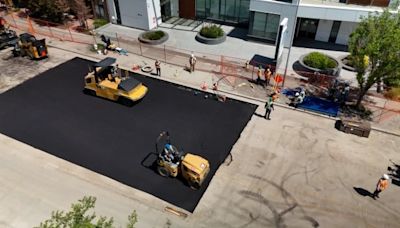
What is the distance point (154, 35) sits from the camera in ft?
97.0

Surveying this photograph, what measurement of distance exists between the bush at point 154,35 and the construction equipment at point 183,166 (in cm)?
1587

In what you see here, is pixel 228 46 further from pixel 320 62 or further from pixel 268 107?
pixel 268 107

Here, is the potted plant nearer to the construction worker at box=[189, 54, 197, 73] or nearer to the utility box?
the construction worker at box=[189, 54, 197, 73]

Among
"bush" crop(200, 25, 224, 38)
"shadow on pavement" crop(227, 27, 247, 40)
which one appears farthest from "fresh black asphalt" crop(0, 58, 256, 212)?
"shadow on pavement" crop(227, 27, 247, 40)

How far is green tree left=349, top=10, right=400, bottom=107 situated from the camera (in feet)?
59.7

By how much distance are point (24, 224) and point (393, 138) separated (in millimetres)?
20155

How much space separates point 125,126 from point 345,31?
21197 mm

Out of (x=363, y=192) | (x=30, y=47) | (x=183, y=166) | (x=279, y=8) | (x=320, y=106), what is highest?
(x=279, y=8)

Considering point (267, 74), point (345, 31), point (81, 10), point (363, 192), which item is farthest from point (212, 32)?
point (363, 192)

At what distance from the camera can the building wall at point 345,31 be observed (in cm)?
2823

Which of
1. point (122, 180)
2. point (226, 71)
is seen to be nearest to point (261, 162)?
point (122, 180)

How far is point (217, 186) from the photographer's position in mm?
16078

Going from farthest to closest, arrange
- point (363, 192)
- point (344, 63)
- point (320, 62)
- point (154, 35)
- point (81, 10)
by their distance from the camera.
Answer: point (81, 10), point (154, 35), point (344, 63), point (320, 62), point (363, 192)

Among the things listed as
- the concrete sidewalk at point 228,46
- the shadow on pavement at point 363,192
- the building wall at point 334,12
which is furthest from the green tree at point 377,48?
the shadow on pavement at point 363,192
